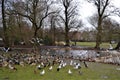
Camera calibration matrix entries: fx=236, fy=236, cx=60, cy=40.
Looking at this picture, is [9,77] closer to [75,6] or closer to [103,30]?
[103,30]

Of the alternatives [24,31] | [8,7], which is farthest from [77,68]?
[24,31]

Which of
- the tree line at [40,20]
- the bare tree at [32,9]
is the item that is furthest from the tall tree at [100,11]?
the bare tree at [32,9]

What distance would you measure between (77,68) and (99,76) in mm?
2271

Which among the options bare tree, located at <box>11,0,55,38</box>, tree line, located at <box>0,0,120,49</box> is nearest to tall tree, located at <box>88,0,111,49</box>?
tree line, located at <box>0,0,120,49</box>

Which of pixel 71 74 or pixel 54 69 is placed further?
pixel 54 69

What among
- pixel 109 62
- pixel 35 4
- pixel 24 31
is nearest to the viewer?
pixel 109 62

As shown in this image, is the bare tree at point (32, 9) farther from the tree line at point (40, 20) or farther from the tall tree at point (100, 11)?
the tall tree at point (100, 11)

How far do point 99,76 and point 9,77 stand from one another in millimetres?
4697

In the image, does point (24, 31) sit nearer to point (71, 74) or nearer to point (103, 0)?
point (103, 0)

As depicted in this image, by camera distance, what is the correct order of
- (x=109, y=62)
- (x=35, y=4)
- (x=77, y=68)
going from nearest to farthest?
1. (x=77, y=68)
2. (x=109, y=62)
3. (x=35, y=4)

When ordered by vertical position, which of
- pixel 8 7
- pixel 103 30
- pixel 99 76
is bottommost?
pixel 99 76

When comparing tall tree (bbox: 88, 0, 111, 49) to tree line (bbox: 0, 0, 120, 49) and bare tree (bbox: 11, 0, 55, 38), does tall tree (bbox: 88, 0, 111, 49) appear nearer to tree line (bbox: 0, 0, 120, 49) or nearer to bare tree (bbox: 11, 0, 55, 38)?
tree line (bbox: 0, 0, 120, 49)

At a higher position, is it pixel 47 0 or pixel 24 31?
pixel 47 0

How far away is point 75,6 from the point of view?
46.6 m
